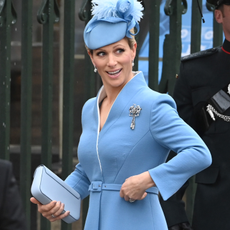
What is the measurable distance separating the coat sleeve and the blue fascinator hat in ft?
1.34

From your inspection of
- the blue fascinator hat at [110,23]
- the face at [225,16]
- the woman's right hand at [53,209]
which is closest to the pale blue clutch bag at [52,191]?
the woman's right hand at [53,209]

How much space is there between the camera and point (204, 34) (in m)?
5.58

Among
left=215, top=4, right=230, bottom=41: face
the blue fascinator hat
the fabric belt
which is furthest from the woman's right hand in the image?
left=215, top=4, right=230, bottom=41: face

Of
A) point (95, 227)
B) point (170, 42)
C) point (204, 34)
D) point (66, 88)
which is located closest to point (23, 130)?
point (66, 88)

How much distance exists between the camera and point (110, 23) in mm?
2623

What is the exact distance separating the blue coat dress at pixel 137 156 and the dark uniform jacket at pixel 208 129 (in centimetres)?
43

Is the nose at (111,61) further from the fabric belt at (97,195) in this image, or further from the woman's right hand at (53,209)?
the woman's right hand at (53,209)

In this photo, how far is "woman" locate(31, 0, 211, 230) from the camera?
7.89ft

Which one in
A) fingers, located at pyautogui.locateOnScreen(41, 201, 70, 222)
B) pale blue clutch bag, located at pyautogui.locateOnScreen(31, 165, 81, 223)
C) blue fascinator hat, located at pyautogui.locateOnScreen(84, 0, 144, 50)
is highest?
blue fascinator hat, located at pyautogui.locateOnScreen(84, 0, 144, 50)

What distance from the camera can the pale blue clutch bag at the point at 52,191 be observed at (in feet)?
8.19

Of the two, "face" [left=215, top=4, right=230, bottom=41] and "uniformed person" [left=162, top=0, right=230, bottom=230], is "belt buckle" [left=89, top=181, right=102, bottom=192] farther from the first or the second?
"face" [left=215, top=4, right=230, bottom=41]

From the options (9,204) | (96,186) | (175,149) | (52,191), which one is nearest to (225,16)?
(175,149)

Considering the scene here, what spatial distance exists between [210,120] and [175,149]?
0.57 m

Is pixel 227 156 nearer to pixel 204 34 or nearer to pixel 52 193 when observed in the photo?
pixel 52 193
